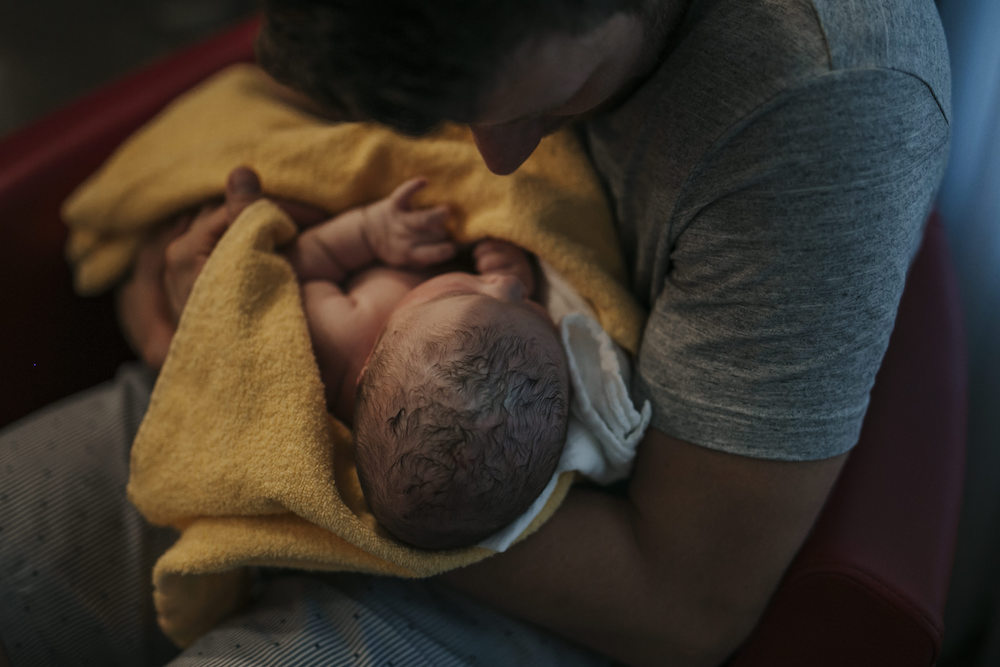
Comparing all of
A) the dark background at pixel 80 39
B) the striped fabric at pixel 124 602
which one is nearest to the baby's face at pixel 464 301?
the striped fabric at pixel 124 602

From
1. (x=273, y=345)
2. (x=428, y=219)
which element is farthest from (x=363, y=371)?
(x=428, y=219)

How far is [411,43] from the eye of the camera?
0.51 meters

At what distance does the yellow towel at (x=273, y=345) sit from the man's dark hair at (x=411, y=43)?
37 centimetres

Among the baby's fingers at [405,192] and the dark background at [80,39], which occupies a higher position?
the baby's fingers at [405,192]

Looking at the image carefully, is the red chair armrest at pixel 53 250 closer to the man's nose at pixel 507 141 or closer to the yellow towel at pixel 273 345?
the yellow towel at pixel 273 345

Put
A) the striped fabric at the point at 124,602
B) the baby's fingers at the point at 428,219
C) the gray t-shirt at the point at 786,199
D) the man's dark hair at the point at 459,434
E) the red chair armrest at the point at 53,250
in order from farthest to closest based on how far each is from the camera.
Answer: the red chair armrest at the point at 53,250 → the baby's fingers at the point at 428,219 → the striped fabric at the point at 124,602 → the man's dark hair at the point at 459,434 → the gray t-shirt at the point at 786,199

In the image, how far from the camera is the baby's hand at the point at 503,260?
36.8 inches

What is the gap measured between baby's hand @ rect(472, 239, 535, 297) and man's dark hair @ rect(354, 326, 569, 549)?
0.57 feet

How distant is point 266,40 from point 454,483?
436 mm

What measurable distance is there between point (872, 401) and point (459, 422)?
1.77 ft

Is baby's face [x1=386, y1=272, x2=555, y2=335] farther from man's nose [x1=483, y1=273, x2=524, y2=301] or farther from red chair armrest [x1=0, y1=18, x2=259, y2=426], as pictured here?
red chair armrest [x1=0, y1=18, x2=259, y2=426]

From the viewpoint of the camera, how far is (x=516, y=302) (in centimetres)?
86

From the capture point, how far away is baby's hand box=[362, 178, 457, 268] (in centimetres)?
95

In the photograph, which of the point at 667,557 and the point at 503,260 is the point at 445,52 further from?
the point at 667,557
